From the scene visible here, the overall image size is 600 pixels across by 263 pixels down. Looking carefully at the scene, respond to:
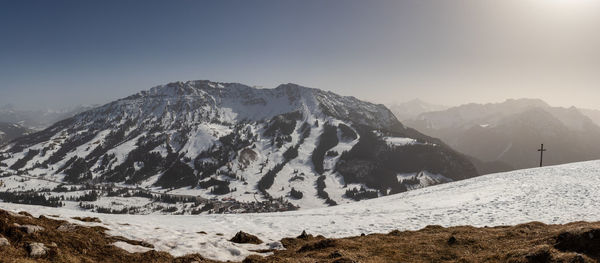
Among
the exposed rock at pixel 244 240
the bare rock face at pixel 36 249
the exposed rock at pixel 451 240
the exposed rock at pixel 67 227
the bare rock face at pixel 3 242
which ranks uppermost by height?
the bare rock face at pixel 3 242

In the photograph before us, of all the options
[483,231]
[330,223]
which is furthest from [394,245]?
[330,223]

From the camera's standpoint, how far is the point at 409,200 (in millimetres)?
44094

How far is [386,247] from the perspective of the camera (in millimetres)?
20344

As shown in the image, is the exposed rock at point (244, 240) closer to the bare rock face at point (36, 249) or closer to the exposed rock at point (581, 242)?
the bare rock face at point (36, 249)

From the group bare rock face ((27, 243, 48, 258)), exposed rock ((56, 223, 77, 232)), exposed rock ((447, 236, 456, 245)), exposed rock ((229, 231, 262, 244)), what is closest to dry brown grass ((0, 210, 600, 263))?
exposed rock ((447, 236, 456, 245))

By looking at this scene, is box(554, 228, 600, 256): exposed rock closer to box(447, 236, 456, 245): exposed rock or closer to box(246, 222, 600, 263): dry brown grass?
box(246, 222, 600, 263): dry brown grass

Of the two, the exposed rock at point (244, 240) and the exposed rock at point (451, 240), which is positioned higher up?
the exposed rock at point (451, 240)

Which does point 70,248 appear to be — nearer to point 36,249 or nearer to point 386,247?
point 36,249

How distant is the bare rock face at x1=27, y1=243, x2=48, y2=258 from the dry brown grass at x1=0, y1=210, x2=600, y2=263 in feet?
0.60

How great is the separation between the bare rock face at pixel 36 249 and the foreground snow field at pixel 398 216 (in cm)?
621

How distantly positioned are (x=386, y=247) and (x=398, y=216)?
50.1 ft

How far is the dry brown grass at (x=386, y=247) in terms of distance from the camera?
1352cm

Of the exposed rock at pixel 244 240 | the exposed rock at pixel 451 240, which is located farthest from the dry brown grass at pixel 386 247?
the exposed rock at pixel 244 240

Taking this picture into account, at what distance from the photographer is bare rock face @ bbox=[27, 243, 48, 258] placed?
1217 centimetres
